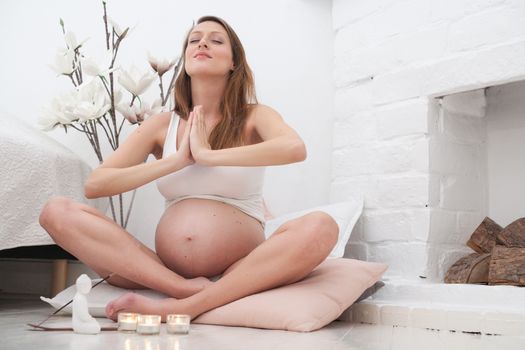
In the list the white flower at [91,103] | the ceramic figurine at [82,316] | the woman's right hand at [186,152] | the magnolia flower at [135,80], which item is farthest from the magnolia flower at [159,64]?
the ceramic figurine at [82,316]

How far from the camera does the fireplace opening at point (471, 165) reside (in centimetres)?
216

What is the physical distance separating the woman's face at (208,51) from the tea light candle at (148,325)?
2.72 ft

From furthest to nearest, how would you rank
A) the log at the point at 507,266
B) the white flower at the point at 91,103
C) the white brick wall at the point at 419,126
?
1. the white flower at the point at 91,103
2. the white brick wall at the point at 419,126
3. the log at the point at 507,266

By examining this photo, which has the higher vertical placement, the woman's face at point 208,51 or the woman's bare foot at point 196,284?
the woman's face at point 208,51

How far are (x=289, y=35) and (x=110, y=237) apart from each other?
1290 mm

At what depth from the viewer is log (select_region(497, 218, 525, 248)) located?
1973 millimetres

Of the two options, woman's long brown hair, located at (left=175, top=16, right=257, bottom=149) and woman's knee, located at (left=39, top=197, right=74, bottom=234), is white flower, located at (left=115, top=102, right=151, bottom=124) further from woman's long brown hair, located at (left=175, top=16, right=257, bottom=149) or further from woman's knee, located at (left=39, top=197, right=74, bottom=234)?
woman's knee, located at (left=39, top=197, right=74, bottom=234)

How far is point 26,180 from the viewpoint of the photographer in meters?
1.89

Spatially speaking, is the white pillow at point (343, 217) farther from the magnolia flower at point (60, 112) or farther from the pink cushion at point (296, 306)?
the magnolia flower at point (60, 112)

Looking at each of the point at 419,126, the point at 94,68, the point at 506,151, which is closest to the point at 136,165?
the point at 94,68

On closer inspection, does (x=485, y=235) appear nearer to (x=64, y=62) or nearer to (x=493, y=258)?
(x=493, y=258)

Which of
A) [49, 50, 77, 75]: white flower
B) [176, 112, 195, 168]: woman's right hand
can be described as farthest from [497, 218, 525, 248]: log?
[49, 50, 77, 75]: white flower

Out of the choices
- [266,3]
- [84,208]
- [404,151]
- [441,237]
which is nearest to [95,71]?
[84,208]

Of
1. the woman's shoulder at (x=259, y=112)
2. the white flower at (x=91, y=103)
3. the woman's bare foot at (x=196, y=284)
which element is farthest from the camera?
the white flower at (x=91, y=103)
